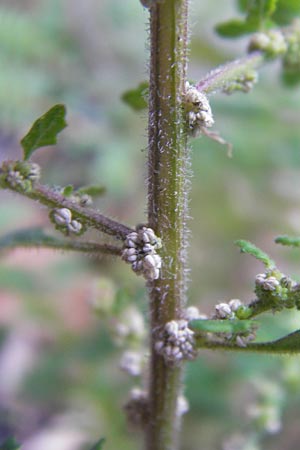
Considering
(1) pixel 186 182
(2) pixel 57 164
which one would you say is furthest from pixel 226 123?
(1) pixel 186 182

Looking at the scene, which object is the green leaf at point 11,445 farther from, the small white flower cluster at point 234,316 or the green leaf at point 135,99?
the green leaf at point 135,99

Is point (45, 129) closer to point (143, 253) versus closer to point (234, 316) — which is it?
point (143, 253)

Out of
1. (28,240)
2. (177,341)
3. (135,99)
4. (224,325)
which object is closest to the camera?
(224,325)

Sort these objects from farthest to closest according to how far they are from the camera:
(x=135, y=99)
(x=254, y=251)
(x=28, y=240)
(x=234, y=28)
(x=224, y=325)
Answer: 1. (x=234, y=28)
2. (x=135, y=99)
3. (x=28, y=240)
4. (x=254, y=251)
5. (x=224, y=325)

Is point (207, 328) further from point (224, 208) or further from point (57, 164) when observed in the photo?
point (57, 164)

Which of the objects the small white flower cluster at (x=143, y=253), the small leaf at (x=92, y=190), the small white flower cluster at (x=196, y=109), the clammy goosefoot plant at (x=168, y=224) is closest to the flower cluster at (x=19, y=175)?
the clammy goosefoot plant at (x=168, y=224)

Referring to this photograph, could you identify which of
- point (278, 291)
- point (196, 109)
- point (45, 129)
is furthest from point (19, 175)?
point (278, 291)

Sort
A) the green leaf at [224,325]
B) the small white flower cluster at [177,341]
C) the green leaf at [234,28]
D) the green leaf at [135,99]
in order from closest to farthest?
the green leaf at [224,325] < the small white flower cluster at [177,341] < the green leaf at [135,99] < the green leaf at [234,28]
